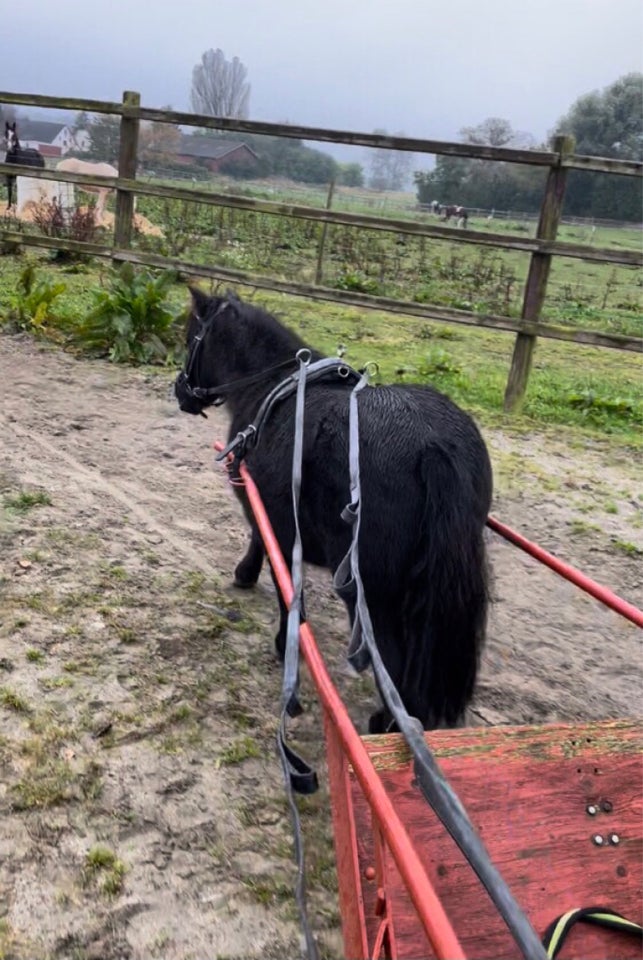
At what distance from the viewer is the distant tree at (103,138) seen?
9.25m

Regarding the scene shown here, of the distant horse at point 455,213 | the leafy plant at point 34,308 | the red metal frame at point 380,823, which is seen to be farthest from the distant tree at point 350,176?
the red metal frame at point 380,823

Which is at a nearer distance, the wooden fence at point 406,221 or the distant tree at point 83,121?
the wooden fence at point 406,221

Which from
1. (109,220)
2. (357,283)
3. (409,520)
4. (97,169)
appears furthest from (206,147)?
(409,520)

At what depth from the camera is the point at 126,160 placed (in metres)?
7.16

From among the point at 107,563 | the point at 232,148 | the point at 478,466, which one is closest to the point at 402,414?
the point at 478,466

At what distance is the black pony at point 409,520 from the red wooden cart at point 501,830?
577 mm

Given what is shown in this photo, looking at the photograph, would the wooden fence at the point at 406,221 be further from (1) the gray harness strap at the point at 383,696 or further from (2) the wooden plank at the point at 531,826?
(2) the wooden plank at the point at 531,826

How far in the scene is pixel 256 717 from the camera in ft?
8.67

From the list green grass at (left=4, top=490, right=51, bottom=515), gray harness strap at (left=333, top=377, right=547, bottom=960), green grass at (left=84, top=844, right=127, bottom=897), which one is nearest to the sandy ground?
green grass at (left=4, top=490, right=51, bottom=515)

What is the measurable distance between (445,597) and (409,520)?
0.25 metres

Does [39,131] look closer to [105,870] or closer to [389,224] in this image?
[389,224]

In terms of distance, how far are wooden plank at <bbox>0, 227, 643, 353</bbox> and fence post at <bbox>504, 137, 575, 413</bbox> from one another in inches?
5.6

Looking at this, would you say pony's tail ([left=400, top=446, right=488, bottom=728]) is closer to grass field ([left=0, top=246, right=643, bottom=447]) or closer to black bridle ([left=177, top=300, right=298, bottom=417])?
black bridle ([left=177, top=300, right=298, bottom=417])

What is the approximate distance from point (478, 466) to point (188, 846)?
1.39 meters
